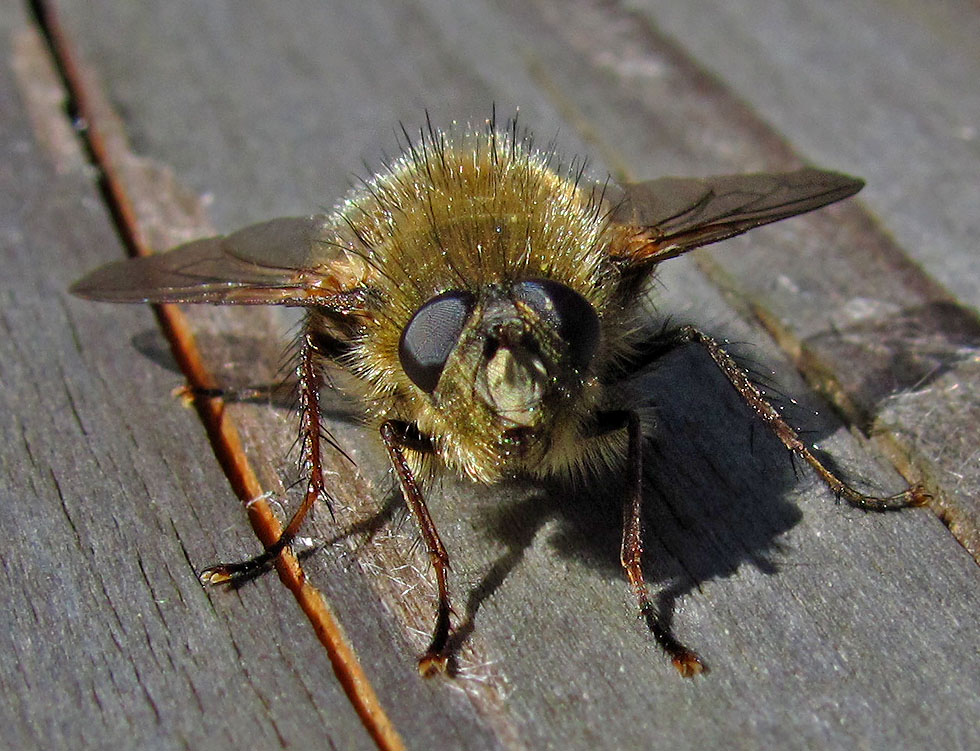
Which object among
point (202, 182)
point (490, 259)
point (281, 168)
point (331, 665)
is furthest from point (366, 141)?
point (331, 665)

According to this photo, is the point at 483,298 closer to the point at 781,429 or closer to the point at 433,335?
the point at 433,335

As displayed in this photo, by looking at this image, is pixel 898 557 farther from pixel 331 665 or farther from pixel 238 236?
pixel 238 236

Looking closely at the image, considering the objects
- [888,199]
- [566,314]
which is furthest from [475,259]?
[888,199]

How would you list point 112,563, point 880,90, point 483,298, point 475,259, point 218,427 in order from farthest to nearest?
point 880,90 < point 218,427 < point 475,259 < point 483,298 < point 112,563

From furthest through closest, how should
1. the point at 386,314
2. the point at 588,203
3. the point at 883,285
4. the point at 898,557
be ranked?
the point at 883,285 < the point at 588,203 < the point at 386,314 < the point at 898,557

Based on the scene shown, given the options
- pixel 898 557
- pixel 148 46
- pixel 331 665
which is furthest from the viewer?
pixel 148 46

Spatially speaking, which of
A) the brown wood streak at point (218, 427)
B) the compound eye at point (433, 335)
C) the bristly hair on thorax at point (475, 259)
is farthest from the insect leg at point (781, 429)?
the brown wood streak at point (218, 427)
